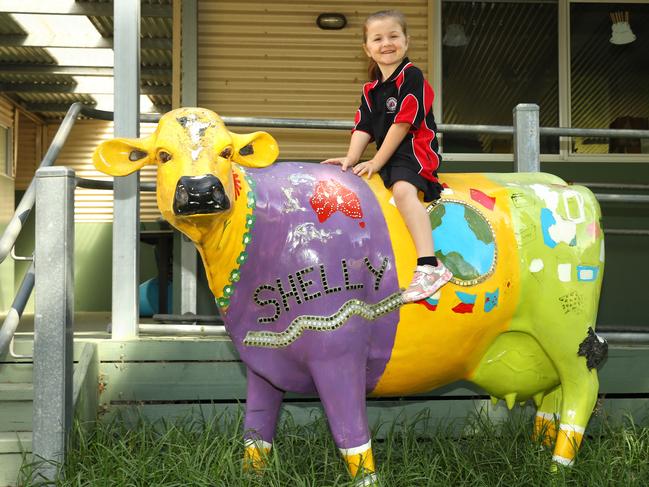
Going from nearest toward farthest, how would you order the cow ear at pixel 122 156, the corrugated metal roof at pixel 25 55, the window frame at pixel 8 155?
the cow ear at pixel 122 156 < the corrugated metal roof at pixel 25 55 < the window frame at pixel 8 155

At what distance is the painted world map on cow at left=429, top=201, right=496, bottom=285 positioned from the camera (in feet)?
8.79

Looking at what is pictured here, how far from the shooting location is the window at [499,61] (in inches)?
279

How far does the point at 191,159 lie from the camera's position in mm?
2287

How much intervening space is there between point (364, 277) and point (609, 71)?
5.78 metres

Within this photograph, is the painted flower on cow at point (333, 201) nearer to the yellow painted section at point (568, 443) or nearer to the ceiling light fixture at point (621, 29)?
the yellow painted section at point (568, 443)

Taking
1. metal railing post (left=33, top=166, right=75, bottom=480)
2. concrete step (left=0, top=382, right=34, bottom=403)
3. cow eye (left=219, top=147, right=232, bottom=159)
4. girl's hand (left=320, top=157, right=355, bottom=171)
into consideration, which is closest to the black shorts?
girl's hand (left=320, top=157, right=355, bottom=171)

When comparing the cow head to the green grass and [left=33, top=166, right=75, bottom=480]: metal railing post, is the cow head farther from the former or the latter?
the green grass

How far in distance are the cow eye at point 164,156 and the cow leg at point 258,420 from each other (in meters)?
0.87

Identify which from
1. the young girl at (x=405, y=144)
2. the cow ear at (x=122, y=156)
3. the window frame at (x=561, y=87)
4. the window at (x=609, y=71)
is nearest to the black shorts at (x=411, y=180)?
the young girl at (x=405, y=144)

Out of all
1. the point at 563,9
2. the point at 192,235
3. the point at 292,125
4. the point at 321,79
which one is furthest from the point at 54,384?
the point at 563,9

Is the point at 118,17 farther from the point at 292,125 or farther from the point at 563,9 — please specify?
the point at 563,9

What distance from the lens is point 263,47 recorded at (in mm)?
6785

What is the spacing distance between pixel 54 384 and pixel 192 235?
1130 mm

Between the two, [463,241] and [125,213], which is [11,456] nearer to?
[125,213]
